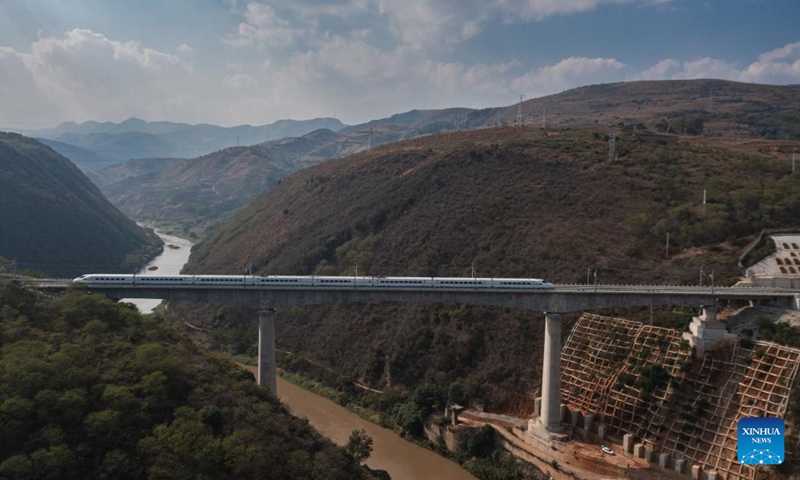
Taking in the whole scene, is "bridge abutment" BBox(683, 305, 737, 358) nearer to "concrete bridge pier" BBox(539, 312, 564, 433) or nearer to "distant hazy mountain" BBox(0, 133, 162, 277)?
"concrete bridge pier" BBox(539, 312, 564, 433)

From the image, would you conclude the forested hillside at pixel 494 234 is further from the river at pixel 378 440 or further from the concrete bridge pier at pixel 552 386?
the river at pixel 378 440

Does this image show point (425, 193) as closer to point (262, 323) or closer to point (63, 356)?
point (262, 323)

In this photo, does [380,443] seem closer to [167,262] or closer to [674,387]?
[674,387]

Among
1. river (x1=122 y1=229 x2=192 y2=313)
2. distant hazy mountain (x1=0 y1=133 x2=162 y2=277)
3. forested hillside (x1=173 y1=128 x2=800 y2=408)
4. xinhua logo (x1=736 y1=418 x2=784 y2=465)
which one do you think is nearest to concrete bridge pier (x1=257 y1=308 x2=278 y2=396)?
forested hillside (x1=173 y1=128 x2=800 y2=408)

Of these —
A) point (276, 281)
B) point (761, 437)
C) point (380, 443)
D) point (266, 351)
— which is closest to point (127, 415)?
point (266, 351)

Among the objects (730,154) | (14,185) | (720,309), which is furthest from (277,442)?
(14,185)

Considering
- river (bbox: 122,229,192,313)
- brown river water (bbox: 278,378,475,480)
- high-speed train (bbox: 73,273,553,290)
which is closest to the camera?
brown river water (bbox: 278,378,475,480)
